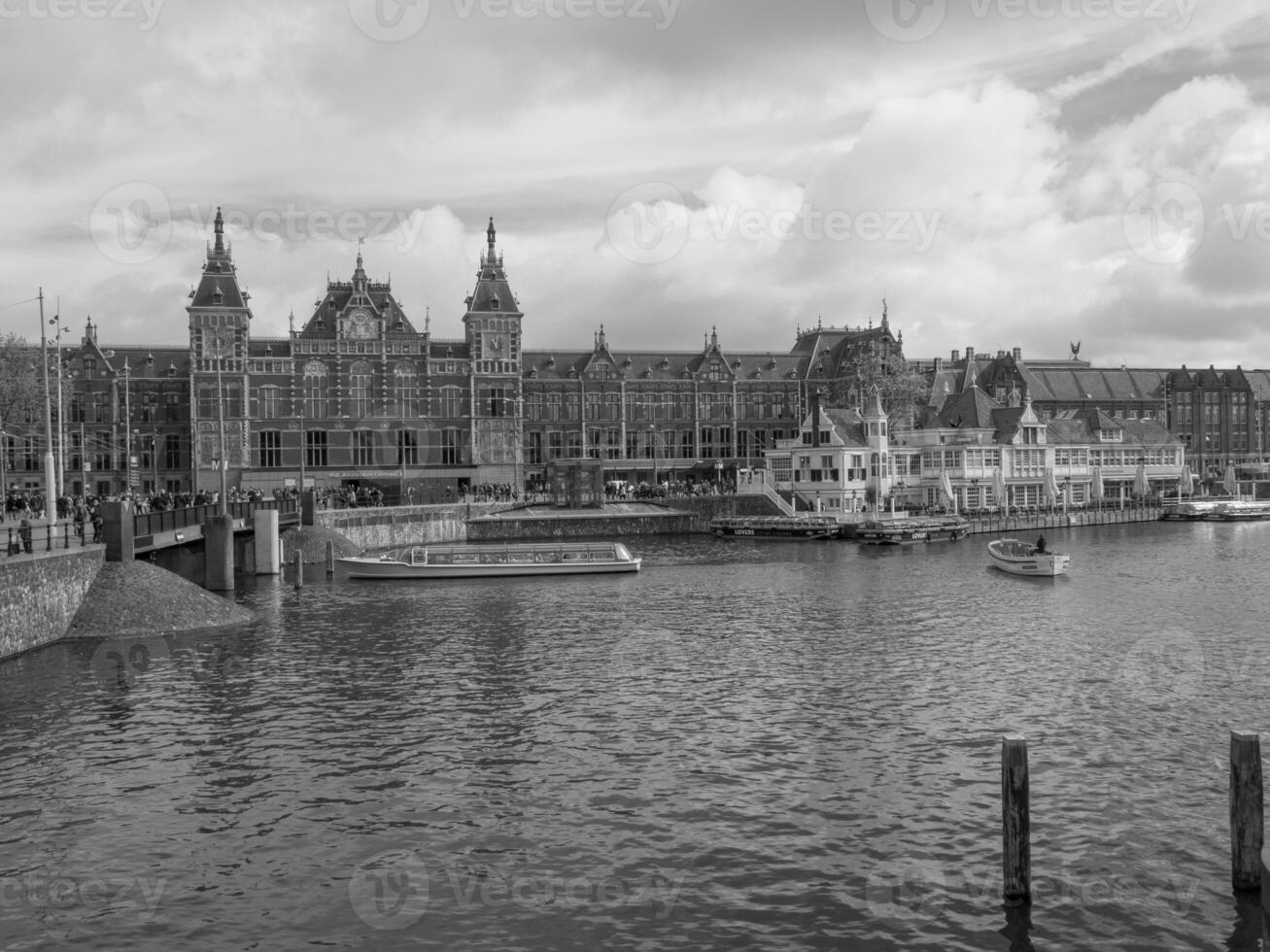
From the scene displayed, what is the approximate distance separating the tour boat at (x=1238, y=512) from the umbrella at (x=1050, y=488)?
1529 cm

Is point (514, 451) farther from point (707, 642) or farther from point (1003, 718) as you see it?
point (1003, 718)

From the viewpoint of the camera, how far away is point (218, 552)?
2328 inches

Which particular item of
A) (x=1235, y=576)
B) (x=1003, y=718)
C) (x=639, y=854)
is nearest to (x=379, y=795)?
(x=639, y=854)

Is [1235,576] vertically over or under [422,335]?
under

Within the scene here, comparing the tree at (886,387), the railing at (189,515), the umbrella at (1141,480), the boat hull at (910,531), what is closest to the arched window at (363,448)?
the railing at (189,515)

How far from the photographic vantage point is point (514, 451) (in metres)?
119

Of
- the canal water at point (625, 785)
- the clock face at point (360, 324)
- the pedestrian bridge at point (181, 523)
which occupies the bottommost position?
the canal water at point (625, 785)

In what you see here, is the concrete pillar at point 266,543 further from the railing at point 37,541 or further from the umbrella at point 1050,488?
the umbrella at point 1050,488

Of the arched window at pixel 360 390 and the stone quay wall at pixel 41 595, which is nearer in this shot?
the stone quay wall at pixel 41 595

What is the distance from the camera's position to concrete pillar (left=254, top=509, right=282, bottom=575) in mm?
67875

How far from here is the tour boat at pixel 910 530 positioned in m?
90.7

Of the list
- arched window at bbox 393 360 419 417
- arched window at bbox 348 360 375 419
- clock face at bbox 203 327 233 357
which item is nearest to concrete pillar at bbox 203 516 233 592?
arched window at bbox 348 360 375 419

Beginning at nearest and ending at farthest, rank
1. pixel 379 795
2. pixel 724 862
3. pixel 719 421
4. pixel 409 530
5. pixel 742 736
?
1. pixel 724 862
2. pixel 379 795
3. pixel 742 736
4. pixel 409 530
5. pixel 719 421

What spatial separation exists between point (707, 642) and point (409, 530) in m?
52.3
